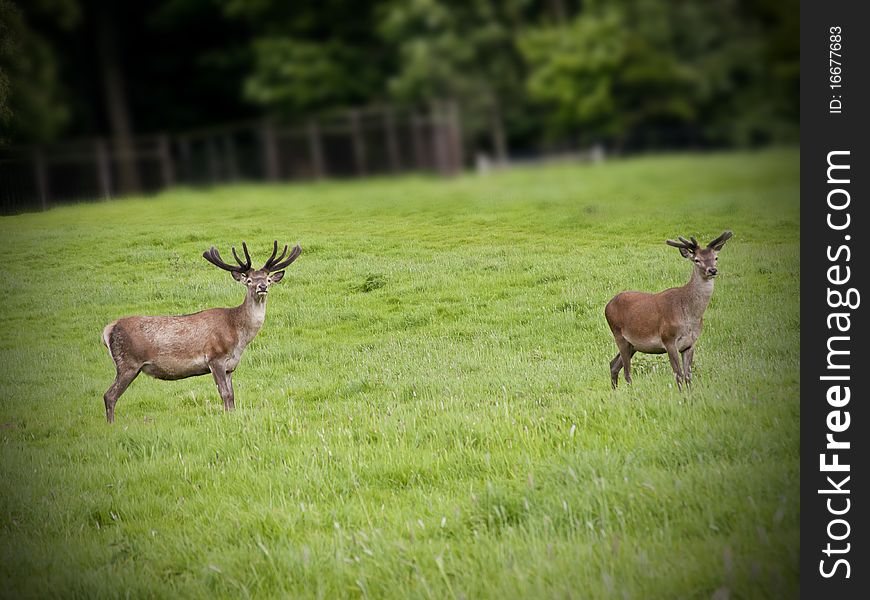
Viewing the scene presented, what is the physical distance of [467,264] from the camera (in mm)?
3807

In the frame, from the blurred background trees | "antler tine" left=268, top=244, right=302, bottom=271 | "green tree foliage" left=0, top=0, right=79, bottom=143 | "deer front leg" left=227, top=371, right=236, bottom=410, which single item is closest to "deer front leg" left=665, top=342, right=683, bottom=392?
the blurred background trees

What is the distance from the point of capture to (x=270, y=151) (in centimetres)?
341

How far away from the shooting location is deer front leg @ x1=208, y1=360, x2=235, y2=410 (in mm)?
3842

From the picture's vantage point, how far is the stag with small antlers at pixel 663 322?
3.78m

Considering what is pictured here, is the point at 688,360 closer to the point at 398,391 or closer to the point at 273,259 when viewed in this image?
the point at 398,391

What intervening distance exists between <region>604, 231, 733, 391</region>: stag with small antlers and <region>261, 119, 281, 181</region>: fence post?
62.1 inches

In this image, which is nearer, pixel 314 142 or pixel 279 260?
pixel 314 142

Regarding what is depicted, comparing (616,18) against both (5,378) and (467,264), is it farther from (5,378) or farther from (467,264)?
(5,378)

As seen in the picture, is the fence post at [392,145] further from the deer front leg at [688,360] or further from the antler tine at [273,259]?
the deer front leg at [688,360]

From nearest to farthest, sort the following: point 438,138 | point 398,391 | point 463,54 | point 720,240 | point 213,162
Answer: point 463,54 < point 438,138 < point 213,162 < point 720,240 < point 398,391

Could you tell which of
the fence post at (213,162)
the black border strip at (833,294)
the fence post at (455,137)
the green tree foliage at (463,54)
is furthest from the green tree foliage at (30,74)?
the black border strip at (833,294)

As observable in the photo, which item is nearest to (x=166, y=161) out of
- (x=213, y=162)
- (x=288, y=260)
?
(x=213, y=162)

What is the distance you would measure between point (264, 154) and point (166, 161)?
458 mm

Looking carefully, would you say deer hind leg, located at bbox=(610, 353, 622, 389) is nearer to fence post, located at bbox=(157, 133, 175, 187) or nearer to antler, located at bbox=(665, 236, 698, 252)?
antler, located at bbox=(665, 236, 698, 252)
